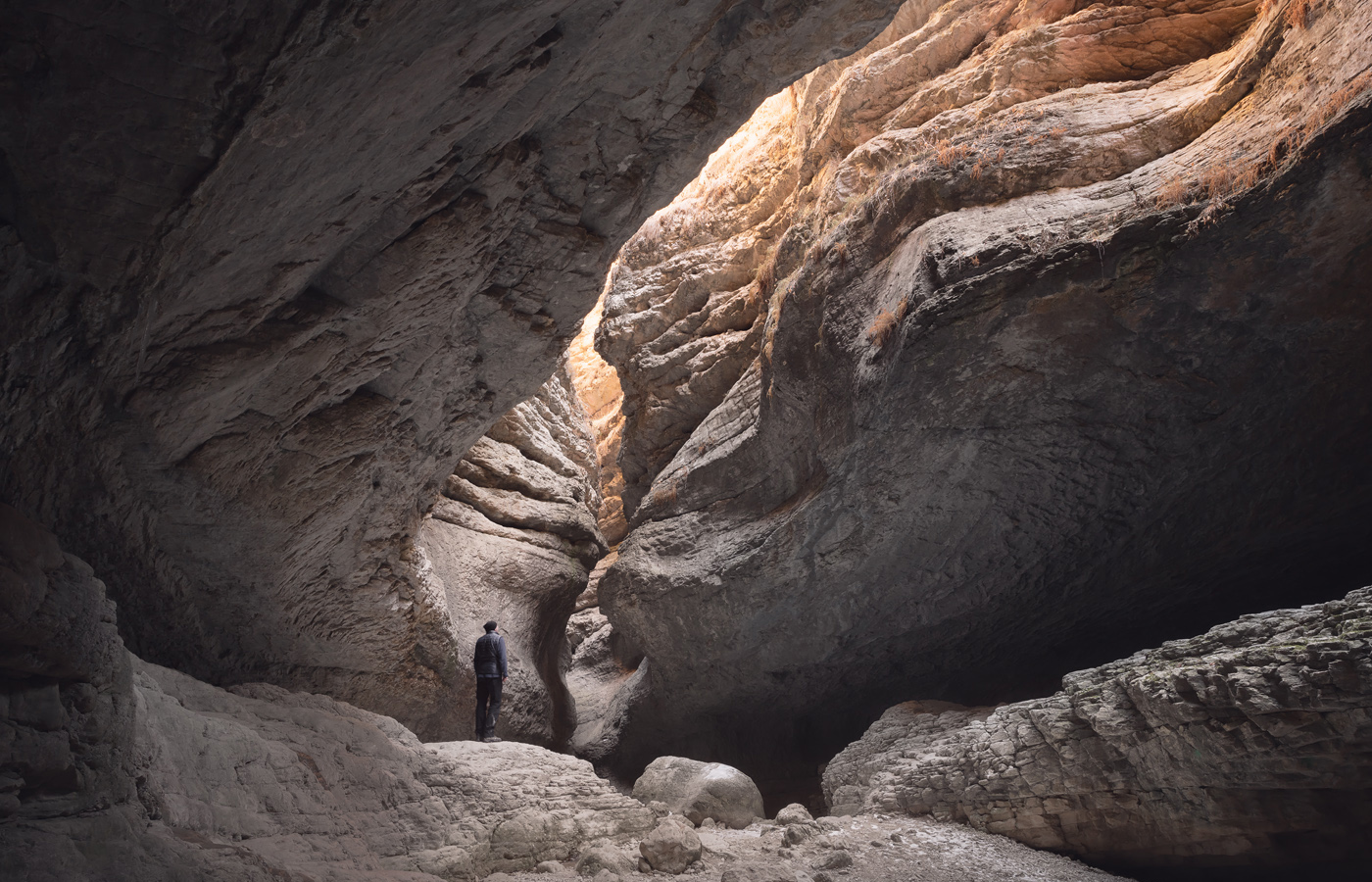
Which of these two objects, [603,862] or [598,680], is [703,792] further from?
[598,680]

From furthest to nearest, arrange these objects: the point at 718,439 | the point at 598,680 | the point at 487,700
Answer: the point at 598,680
the point at 718,439
the point at 487,700

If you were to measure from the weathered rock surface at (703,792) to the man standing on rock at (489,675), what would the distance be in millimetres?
1825

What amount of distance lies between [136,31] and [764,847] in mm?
5888

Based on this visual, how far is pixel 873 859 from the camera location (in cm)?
491

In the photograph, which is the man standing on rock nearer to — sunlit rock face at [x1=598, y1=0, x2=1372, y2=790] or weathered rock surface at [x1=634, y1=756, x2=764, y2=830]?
weathered rock surface at [x1=634, y1=756, x2=764, y2=830]

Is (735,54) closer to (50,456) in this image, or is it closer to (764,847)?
(50,456)

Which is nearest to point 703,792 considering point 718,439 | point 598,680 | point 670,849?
point 670,849

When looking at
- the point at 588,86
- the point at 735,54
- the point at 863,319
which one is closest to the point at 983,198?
the point at 863,319

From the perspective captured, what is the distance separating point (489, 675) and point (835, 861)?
4504mm

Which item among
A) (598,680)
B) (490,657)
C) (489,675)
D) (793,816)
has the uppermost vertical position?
(598,680)

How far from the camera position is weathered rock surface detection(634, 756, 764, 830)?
22.7 ft

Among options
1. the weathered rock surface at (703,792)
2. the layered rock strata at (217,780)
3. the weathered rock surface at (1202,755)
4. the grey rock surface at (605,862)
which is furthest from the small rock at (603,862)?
the weathered rock surface at (1202,755)

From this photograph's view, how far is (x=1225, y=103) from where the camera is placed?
6.13 meters

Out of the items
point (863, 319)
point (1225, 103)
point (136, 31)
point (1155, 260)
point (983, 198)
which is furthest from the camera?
point (863, 319)
